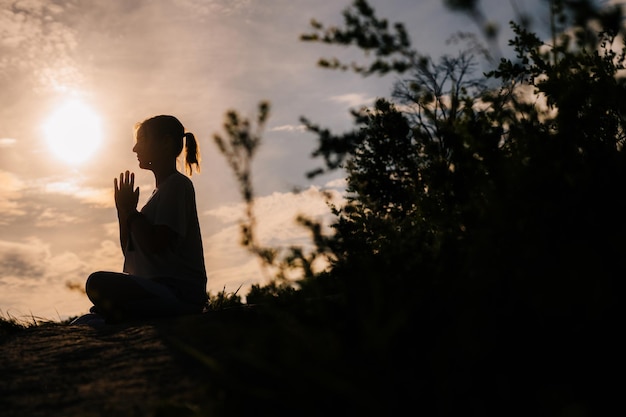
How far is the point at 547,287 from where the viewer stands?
1.98 m

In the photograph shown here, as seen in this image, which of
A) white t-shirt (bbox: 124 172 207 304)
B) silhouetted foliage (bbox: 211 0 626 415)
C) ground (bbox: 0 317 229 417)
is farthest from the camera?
white t-shirt (bbox: 124 172 207 304)

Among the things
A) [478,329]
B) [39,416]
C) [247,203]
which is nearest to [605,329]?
[478,329]

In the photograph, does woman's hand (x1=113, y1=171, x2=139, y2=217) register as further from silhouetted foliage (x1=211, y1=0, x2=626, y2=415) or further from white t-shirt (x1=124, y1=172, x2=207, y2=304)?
silhouetted foliage (x1=211, y1=0, x2=626, y2=415)

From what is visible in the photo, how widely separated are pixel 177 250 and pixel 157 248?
250 millimetres

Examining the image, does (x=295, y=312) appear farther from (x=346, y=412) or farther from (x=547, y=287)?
(x=547, y=287)

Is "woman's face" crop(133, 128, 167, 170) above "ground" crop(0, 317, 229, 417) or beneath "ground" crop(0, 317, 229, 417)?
above

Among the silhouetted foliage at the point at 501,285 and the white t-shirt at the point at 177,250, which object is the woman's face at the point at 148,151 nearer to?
the white t-shirt at the point at 177,250

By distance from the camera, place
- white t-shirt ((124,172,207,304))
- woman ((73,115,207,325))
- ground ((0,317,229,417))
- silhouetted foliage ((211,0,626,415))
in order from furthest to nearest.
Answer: white t-shirt ((124,172,207,304)) → woman ((73,115,207,325)) → ground ((0,317,229,417)) → silhouetted foliage ((211,0,626,415))

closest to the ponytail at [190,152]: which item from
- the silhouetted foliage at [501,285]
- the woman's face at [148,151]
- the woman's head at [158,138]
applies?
the woman's head at [158,138]

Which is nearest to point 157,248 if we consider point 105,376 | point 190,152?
point 190,152

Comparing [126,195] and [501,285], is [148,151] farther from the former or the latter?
[501,285]

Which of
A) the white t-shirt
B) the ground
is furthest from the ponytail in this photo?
the ground

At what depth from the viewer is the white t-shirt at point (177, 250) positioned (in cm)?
512

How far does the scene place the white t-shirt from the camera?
512 centimetres
